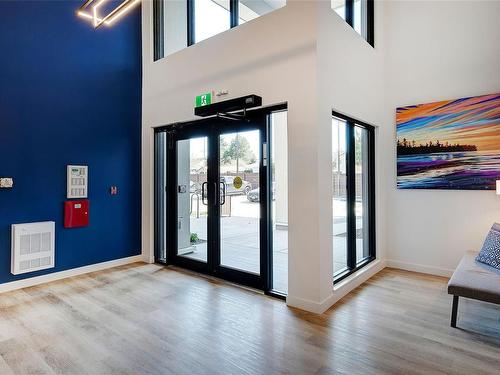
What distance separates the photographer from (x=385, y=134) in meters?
4.79

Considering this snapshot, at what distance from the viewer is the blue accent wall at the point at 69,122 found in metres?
3.91

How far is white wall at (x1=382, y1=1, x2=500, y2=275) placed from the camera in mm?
4090

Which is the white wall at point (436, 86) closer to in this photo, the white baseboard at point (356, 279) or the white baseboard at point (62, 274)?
the white baseboard at point (356, 279)

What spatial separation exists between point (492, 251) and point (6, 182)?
568cm

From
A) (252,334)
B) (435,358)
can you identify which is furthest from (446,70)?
(252,334)

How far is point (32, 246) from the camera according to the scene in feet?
13.1

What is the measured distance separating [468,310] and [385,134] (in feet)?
8.61

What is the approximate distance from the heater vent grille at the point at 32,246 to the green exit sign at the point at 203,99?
257 centimetres

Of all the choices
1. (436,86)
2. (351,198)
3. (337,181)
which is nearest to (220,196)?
(337,181)

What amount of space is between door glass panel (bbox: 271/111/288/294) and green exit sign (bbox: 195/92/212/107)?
3.07ft

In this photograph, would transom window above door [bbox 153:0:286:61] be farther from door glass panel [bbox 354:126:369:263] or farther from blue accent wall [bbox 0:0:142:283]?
door glass panel [bbox 354:126:369:263]

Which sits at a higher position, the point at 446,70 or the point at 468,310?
the point at 446,70

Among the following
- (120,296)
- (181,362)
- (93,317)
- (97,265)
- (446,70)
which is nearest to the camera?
(181,362)

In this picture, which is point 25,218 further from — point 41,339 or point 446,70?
point 446,70
